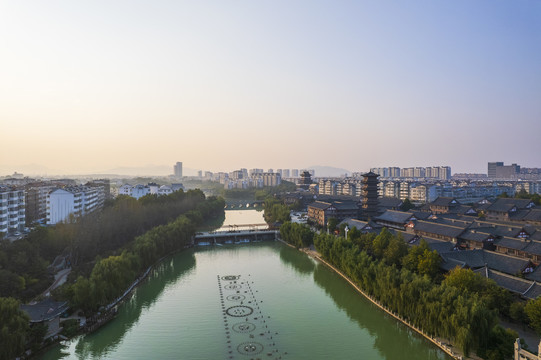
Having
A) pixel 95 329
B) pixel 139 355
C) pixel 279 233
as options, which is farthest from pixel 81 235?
pixel 279 233

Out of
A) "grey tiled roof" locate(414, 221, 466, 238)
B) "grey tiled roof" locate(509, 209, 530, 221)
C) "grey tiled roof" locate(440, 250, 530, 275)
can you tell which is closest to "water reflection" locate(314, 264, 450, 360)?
"grey tiled roof" locate(440, 250, 530, 275)

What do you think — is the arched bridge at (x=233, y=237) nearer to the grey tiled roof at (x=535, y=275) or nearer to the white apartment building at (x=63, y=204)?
the white apartment building at (x=63, y=204)

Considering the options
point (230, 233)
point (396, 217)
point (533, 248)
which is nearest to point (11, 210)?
point (230, 233)

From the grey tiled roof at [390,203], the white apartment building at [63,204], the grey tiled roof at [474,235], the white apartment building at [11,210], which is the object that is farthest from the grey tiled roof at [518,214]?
the white apartment building at [11,210]

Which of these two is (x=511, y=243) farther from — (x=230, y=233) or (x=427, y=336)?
(x=230, y=233)

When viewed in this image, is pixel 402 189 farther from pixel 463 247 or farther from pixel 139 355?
pixel 139 355

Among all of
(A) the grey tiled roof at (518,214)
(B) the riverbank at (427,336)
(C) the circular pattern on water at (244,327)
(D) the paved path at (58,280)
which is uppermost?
(A) the grey tiled roof at (518,214)
